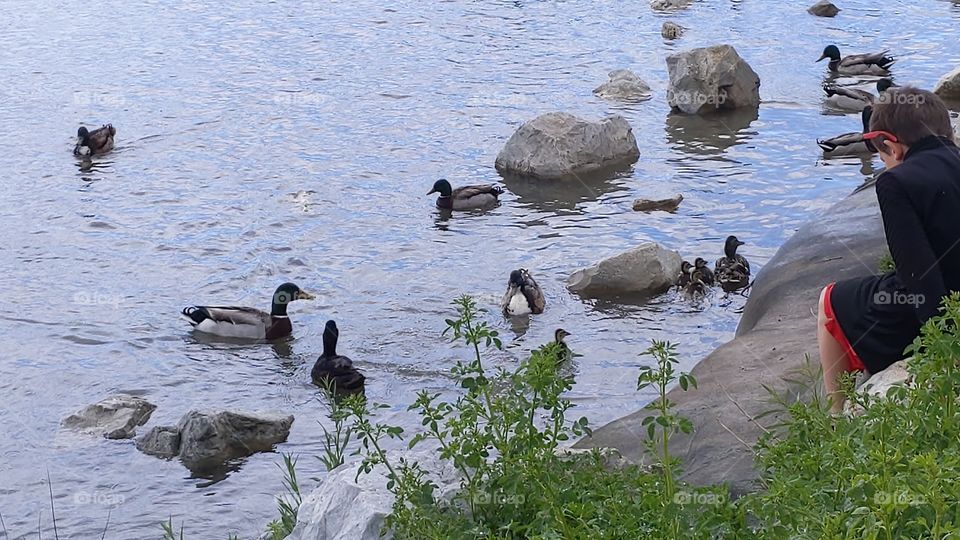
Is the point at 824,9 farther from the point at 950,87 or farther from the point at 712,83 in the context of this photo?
the point at 712,83

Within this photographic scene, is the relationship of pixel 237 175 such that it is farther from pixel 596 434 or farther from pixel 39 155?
pixel 596 434

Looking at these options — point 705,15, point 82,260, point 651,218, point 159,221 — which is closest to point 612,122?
point 651,218

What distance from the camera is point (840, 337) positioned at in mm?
6598

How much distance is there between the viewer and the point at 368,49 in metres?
23.4

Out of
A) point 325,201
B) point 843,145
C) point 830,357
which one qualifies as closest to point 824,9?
point 843,145

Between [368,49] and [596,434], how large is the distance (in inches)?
638

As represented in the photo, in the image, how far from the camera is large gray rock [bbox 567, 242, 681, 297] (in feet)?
41.7

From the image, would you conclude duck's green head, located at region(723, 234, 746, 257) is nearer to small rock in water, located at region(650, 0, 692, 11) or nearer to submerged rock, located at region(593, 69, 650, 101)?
submerged rock, located at region(593, 69, 650, 101)

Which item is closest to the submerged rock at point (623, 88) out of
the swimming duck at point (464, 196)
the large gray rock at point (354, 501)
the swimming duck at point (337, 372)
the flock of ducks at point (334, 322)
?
the swimming duck at point (464, 196)

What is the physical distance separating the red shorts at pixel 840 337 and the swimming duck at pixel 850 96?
12668 mm

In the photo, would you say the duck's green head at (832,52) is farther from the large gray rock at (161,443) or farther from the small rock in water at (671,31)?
the large gray rock at (161,443)

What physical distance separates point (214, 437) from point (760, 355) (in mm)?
4182

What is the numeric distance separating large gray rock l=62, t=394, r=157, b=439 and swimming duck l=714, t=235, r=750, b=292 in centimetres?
560

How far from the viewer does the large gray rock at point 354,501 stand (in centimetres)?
535
